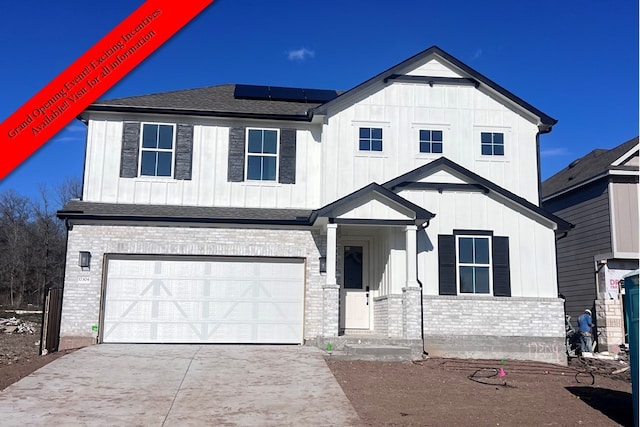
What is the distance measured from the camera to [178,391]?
30.0ft

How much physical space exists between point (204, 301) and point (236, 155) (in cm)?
375

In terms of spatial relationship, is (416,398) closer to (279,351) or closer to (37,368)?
(279,351)

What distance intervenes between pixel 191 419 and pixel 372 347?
5494 millimetres

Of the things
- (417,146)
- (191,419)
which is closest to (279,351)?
(191,419)

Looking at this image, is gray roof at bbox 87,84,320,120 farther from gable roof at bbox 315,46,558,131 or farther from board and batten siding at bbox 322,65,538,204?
gable roof at bbox 315,46,558,131

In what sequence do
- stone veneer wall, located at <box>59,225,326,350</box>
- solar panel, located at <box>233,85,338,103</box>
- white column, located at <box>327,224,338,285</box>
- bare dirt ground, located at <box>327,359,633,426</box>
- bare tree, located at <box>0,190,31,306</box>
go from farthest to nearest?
bare tree, located at <box>0,190,31,306</box> < solar panel, located at <box>233,85,338,103</box> < stone veneer wall, located at <box>59,225,326,350</box> < white column, located at <box>327,224,338,285</box> < bare dirt ground, located at <box>327,359,633,426</box>

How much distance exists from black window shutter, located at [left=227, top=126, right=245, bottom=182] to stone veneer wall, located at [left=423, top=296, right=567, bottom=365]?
5.55 m

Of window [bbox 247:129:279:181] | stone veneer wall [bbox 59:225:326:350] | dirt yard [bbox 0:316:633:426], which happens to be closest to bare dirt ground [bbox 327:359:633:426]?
dirt yard [bbox 0:316:633:426]

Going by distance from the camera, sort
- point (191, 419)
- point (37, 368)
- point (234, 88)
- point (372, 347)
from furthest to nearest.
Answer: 1. point (234, 88)
2. point (372, 347)
3. point (37, 368)
4. point (191, 419)

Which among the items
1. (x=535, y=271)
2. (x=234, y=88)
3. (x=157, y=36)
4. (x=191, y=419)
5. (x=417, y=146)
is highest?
(x=234, y=88)

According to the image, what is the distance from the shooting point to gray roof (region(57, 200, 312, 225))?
13875 mm

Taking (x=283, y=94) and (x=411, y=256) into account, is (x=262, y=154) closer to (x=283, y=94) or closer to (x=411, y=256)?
(x=283, y=94)

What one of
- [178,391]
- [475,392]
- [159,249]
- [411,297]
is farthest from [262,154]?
[475,392]

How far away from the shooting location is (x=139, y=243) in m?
14.1
